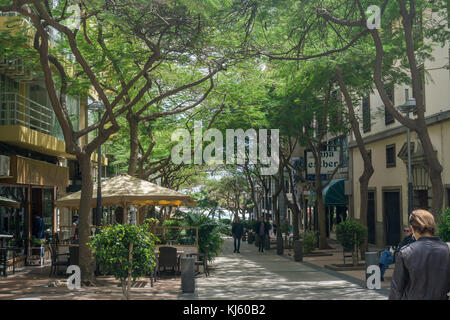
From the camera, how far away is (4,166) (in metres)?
17.9

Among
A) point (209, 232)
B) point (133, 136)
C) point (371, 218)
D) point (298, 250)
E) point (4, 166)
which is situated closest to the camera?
point (4, 166)

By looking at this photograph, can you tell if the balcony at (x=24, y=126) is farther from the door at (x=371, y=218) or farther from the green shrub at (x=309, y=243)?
the door at (x=371, y=218)

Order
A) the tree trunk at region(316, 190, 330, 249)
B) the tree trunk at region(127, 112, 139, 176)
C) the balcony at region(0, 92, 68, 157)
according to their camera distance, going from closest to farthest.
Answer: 1. the tree trunk at region(127, 112, 139, 176)
2. the balcony at region(0, 92, 68, 157)
3. the tree trunk at region(316, 190, 330, 249)

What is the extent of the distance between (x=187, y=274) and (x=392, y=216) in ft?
57.1

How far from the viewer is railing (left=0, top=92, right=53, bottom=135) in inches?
772

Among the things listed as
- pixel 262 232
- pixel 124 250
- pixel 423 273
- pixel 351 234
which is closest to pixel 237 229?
pixel 262 232

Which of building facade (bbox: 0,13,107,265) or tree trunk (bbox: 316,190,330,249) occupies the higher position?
building facade (bbox: 0,13,107,265)

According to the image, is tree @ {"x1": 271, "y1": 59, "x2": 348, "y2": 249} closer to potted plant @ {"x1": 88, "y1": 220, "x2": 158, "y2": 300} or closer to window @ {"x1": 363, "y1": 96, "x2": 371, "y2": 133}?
window @ {"x1": 363, "y1": 96, "x2": 371, "y2": 133}

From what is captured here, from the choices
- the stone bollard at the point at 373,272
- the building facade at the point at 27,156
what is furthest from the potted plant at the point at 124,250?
the building facade at the point at 27,156

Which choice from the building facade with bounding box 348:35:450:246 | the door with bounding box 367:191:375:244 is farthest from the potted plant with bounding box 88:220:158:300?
the door with bounding box 367:191:375:244

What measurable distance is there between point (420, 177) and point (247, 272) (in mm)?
9684

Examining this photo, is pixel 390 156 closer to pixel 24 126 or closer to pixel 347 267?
pixel 347 267

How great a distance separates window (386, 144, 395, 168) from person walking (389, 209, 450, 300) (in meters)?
23.1
